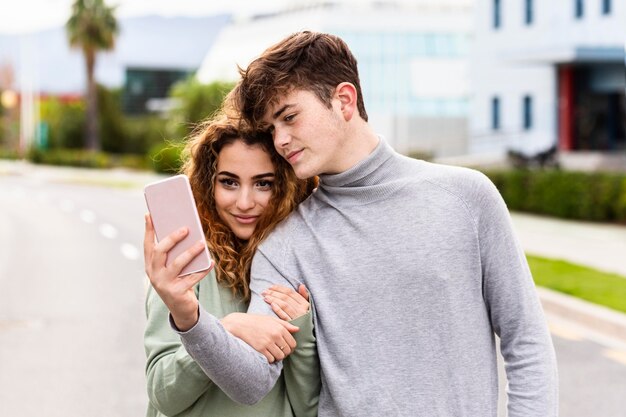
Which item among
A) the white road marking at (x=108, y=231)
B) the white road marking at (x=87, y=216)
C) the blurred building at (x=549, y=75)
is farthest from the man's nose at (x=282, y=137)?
the blurred building at (x=549, y=75)

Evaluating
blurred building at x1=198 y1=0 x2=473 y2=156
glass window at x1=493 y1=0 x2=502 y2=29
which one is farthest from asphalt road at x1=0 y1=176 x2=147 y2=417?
blurred building at x1=198 y1=0 x2=473 y2=156

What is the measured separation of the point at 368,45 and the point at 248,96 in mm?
63462

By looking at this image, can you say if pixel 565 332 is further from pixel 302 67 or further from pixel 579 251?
pixel 302 67

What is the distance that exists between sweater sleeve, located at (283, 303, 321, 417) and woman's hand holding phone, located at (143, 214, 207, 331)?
299mm

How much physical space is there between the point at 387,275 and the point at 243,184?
0.52m

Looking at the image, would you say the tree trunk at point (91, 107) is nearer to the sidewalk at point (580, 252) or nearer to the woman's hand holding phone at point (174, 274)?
the sidewalk at point (580, 252)

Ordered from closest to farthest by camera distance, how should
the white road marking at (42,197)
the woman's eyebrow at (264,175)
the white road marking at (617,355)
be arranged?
1. the woman's eyebrow at (264,175)
2. the white road marking at (617,355)
3. the white road marking at (42,197)

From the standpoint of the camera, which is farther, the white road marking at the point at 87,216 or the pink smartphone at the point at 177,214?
the white road marking at the point at 87,216

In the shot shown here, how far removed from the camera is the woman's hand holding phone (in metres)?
2.10

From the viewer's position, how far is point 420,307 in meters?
2.33

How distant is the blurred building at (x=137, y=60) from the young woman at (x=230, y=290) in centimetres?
7221

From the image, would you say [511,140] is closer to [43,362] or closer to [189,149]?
[43,362]

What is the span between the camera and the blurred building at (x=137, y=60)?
91.1 m

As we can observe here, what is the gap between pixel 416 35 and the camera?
218 ft
